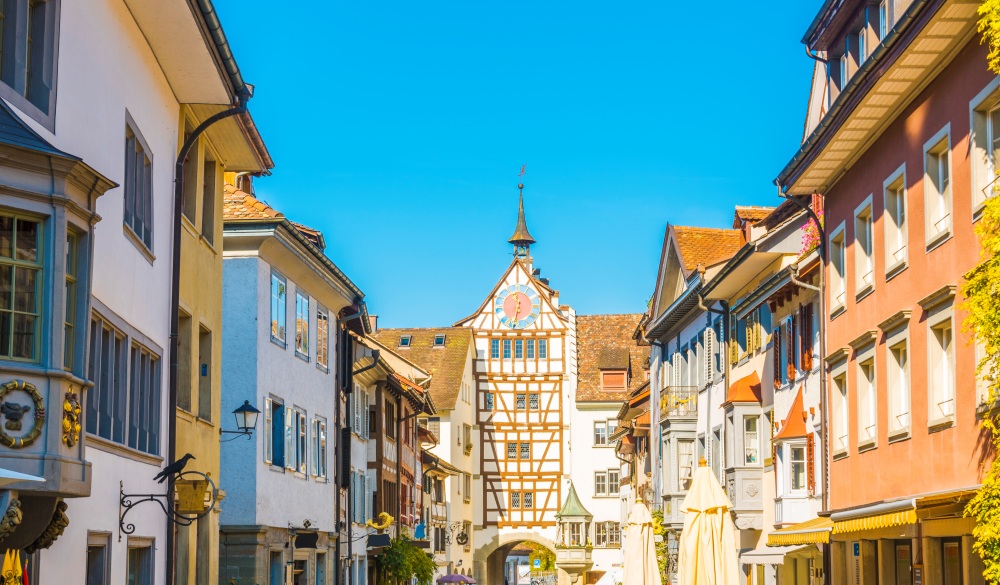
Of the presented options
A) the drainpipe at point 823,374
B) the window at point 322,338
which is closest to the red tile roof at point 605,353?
the window at point 322,338

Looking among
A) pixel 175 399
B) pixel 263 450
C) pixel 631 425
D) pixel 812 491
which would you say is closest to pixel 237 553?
pixel 263 450

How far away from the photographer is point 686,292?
1565 inches

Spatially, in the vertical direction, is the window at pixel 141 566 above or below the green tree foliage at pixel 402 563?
above

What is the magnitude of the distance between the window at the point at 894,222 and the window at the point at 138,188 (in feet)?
33.2

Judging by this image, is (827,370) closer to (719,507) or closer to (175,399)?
(719,507)

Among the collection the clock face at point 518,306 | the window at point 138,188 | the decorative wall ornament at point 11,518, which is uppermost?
the clock face at point 518,306

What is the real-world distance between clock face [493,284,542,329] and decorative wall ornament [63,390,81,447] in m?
71.8

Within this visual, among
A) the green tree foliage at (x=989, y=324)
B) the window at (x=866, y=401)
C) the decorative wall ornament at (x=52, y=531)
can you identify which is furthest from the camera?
the window at (x=866, y=401)

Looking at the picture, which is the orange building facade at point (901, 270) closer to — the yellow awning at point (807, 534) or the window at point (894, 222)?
the window at point (894, 222)

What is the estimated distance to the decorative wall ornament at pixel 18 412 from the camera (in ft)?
35.2

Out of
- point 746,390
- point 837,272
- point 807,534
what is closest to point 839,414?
point 807,534

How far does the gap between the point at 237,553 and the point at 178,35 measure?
12.6 m

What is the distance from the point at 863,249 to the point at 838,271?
6.39ft

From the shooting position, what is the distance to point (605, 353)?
84562 mm
